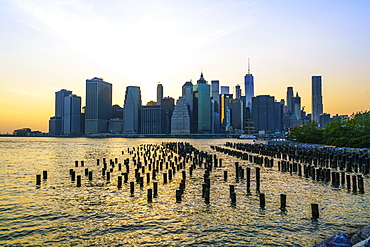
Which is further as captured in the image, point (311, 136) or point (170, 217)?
point (311, 136)

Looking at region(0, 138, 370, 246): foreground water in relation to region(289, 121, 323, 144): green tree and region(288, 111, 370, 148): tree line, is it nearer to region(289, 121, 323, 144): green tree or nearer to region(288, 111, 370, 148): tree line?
region(288, 111, 370, 148): tree line

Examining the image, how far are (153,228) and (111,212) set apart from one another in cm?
450

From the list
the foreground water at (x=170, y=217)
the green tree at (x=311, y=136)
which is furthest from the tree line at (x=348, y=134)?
the foreground water at (x=170, y=217)

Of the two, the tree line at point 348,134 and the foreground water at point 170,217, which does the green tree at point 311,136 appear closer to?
the tree line at point 348,134

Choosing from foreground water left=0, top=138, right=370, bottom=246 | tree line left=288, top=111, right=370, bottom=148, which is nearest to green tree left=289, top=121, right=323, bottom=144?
tree line left=288, top=111, right=370, bottom=148

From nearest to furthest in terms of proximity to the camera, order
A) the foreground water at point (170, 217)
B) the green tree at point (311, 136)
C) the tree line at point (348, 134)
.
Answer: the foreground water at point (170, 217)
the tree line at point (348, 134)
the green tree at point (311, 136)

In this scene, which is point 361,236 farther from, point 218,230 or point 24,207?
point 24,207

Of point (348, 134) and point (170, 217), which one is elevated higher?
point (348, 134)

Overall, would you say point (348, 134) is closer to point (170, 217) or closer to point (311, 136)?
point (311, 136)

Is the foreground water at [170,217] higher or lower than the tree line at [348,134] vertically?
lower

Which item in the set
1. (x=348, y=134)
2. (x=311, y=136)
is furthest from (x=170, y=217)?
(x=311, y=136)

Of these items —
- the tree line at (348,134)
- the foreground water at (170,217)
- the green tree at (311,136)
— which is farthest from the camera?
the green tree at (311,136)

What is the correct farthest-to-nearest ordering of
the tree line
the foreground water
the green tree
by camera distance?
the green tree → the tree line → the foreground water

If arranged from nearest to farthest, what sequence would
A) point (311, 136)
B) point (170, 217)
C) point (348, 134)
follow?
point (170, 217)
point (348, 134)
point (311, 136)
